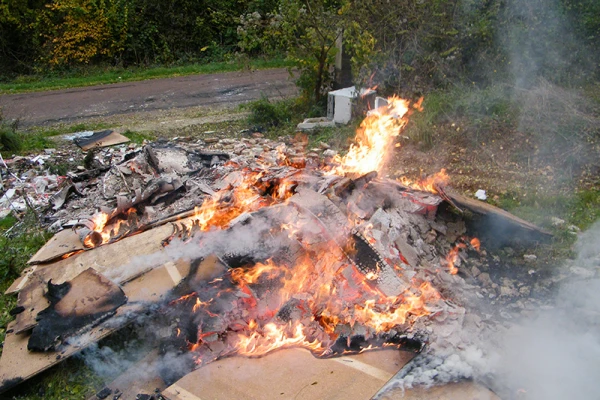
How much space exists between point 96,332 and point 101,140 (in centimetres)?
701

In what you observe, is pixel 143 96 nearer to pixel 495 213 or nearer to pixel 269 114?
pixel 269 114

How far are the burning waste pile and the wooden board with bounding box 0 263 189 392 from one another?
0.04 ft

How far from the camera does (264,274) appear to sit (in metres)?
5.12

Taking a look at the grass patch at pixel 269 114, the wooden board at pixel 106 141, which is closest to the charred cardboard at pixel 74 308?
the wooden board at pixel 106 141

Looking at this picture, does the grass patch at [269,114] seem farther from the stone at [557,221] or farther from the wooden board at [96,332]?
the wooden board at [96,332]

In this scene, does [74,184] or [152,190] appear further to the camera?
[74,184]

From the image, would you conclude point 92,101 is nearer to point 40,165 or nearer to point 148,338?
point 40,165

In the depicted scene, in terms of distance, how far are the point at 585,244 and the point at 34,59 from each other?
1901 cm

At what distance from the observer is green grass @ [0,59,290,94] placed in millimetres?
15836

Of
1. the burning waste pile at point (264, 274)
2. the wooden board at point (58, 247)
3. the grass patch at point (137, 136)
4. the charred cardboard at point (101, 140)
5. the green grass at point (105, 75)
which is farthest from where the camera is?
the green grass at point (105, 75)

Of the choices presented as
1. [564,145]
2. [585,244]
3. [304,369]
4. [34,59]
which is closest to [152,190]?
[304,369]

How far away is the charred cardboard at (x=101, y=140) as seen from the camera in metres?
10.3

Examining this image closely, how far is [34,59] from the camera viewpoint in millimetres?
17562

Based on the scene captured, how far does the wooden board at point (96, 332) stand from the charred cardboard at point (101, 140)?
607 centimetres
